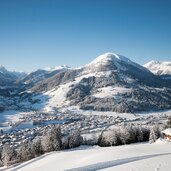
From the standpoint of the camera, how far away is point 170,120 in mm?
104312

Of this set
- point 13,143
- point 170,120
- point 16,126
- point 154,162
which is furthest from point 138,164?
point 16,126

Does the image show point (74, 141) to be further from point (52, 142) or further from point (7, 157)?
point (7, 157)

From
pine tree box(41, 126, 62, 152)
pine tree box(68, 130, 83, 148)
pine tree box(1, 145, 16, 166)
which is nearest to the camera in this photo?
pine tree box(1, 145, 16, 166)

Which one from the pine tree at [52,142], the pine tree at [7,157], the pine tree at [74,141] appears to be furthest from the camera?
the pine tree at [74,141]

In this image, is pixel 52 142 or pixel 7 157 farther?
pixel 52 142

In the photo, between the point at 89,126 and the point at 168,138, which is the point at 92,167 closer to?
the point at 168,138

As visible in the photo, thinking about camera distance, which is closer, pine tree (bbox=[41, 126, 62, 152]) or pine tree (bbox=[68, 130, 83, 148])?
pine tree (bbox=[41, 126, 62, 152])

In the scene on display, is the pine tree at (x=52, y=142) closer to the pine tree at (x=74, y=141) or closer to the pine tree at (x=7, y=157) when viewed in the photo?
the pine tree at (x=74, y=141)

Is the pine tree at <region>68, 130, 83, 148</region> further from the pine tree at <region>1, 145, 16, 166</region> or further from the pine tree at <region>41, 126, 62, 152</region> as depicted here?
the pine tree at <region>1, 145, 16, 166</region>

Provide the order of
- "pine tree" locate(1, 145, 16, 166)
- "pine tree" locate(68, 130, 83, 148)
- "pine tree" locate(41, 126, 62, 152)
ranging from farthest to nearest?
"pine tree" locate(68, 130, 83, 148) < "pine tree" locate(41, 126, 62, 152) < "pine tree" locate(1, 145, 16, 166)

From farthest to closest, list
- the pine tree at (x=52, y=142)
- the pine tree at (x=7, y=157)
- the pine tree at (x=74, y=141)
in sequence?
the pine tree at (x=74, y=141) < the pine tree at (x=52, y=142) < the pine tree at (x=7, y=157)

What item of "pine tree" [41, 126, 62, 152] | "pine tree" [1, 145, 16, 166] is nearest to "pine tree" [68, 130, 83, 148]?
"pine tree" [41, 126, 62, 152]

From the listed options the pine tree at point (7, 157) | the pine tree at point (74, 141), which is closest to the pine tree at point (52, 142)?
the pine tree at point (74, 141)

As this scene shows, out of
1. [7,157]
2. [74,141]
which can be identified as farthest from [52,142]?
[7,157]
